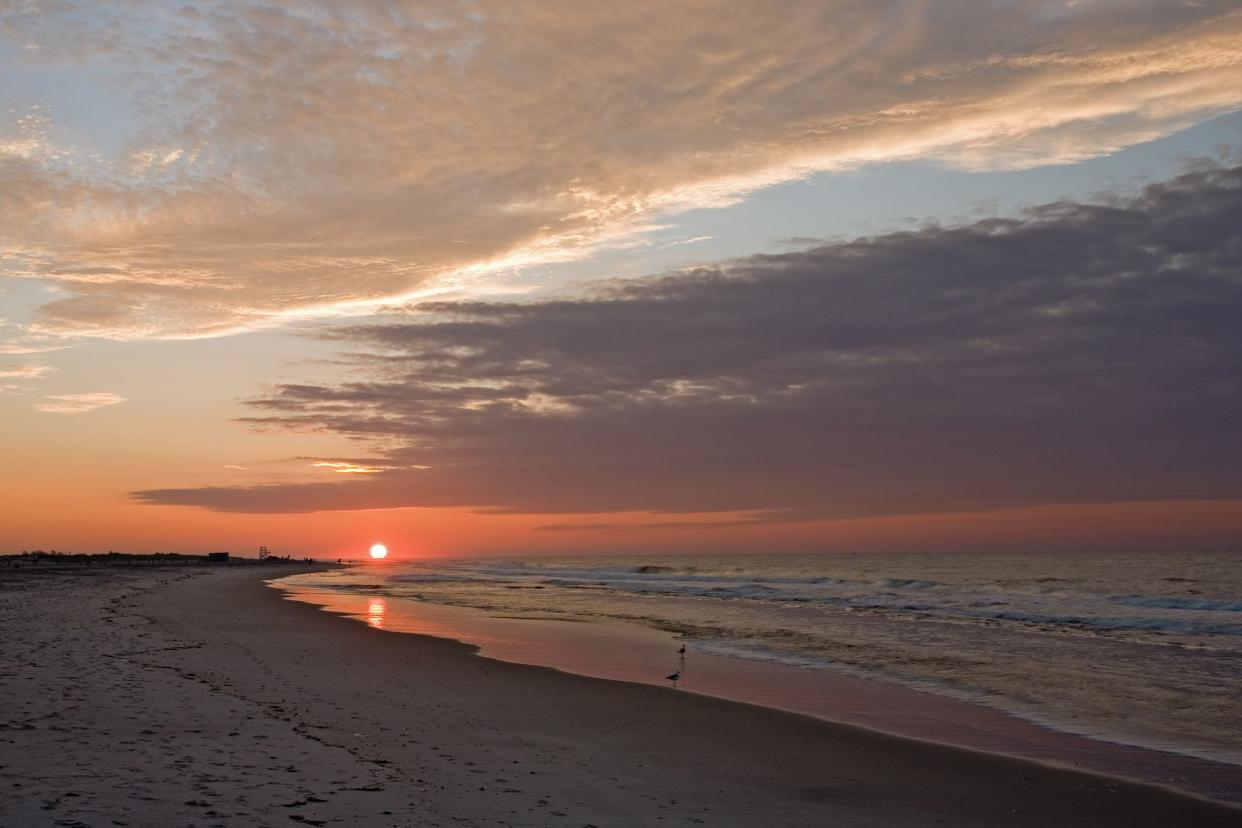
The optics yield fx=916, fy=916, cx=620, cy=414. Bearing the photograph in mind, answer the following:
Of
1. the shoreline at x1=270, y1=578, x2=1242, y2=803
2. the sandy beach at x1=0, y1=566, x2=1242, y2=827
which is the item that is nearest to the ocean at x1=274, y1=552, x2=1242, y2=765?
the shoreline at x1=270, y1=578, x2=1242, y2=803

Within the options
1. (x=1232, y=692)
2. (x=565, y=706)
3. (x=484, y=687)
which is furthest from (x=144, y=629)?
(x=1232, y=692)

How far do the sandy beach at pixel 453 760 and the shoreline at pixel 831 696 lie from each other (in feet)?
2.71

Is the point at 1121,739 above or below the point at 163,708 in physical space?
below

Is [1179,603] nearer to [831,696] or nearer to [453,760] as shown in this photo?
[831,696]

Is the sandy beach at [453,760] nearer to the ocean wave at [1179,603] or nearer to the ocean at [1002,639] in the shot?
the ocean at [1002,639]

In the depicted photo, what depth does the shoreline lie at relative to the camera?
1227cm

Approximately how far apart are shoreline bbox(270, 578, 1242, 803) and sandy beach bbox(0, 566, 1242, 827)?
825mm

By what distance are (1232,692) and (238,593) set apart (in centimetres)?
4617

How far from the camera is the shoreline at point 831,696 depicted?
12.3 m

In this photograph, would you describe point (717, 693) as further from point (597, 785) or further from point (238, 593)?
point (238, 593)

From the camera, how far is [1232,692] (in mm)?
18875

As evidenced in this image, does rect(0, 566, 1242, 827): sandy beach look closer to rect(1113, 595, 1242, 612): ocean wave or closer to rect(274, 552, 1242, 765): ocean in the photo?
rect(274, 552, 1242, 765): ocean

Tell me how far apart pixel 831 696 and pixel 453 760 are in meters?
9.52

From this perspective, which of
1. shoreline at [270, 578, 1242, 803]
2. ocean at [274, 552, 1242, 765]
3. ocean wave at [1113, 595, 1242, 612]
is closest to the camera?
shoreline at [270, 578, 1242, 803]
